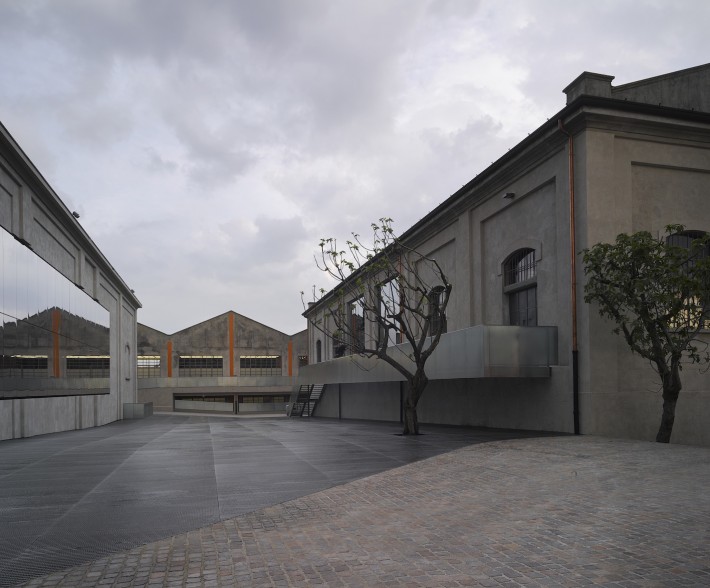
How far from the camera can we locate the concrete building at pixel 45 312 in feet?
61.6

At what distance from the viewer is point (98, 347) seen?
33906 millimetres

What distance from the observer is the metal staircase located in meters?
47.8

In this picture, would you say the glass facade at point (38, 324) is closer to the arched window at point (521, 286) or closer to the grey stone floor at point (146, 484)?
the grey stone floor at point (146, 484)

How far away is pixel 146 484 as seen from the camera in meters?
9.95

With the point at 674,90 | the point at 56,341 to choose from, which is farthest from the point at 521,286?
the point at 56,341

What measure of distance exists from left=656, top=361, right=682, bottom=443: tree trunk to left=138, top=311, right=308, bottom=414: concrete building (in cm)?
5142

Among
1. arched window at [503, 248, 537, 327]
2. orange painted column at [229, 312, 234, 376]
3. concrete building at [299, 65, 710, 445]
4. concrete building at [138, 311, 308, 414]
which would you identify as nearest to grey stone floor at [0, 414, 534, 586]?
concrete building at [299, 65, 710, 445]

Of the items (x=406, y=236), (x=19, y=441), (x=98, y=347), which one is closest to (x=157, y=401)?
(x=98, y=347)

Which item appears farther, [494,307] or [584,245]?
[494,307]

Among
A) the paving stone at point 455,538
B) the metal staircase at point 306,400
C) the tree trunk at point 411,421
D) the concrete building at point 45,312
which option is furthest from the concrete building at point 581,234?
the metal staircase at point 306,400

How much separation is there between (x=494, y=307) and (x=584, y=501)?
15348mm

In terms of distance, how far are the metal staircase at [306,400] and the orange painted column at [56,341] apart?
24.4m

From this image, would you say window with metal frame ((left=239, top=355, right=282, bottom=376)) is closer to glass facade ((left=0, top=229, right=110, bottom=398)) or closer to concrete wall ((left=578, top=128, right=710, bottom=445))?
glass facade ((left=0, top=229, right=110, bottom=398))

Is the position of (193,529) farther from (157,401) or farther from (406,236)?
(157,401)
